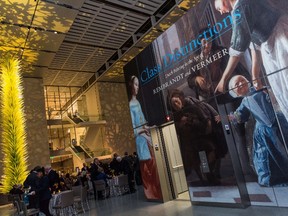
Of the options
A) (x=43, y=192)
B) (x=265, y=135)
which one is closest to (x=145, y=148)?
(x=43, y=192)

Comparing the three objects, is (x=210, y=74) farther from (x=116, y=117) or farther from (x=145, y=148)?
(x=116, y=117)

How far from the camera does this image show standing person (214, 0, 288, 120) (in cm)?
389

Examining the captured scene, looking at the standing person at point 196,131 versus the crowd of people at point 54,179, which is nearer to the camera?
the standing person at point 196,131

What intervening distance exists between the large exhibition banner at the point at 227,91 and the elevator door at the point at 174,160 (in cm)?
80

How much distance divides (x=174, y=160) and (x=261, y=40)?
13.2ft

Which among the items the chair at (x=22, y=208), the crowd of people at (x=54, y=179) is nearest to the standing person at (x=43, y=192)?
the crowd of people at (x=54, y=179)

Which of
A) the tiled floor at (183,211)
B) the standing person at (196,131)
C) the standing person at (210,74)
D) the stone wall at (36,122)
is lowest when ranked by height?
the tiled floor at (183,211)

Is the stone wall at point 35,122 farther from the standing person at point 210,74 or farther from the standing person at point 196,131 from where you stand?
the standing person at point 210,74

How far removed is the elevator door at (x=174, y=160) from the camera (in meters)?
6.80

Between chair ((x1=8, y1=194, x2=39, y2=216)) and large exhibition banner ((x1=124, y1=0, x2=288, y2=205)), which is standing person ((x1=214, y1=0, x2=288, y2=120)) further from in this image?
chair ((x1=8, y1=194, x2=39, y2=216))

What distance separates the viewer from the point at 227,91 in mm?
4719

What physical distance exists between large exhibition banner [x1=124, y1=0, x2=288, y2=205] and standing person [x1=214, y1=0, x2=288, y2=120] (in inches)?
0.6

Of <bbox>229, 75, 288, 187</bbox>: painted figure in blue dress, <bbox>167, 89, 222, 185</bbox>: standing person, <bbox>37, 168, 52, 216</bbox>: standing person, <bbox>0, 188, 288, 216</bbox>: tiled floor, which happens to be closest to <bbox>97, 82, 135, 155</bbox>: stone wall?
<bbox>0, 188, 288, 216</bbox>: tiled floor

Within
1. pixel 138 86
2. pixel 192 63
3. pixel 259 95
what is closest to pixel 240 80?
pixel 259 95
